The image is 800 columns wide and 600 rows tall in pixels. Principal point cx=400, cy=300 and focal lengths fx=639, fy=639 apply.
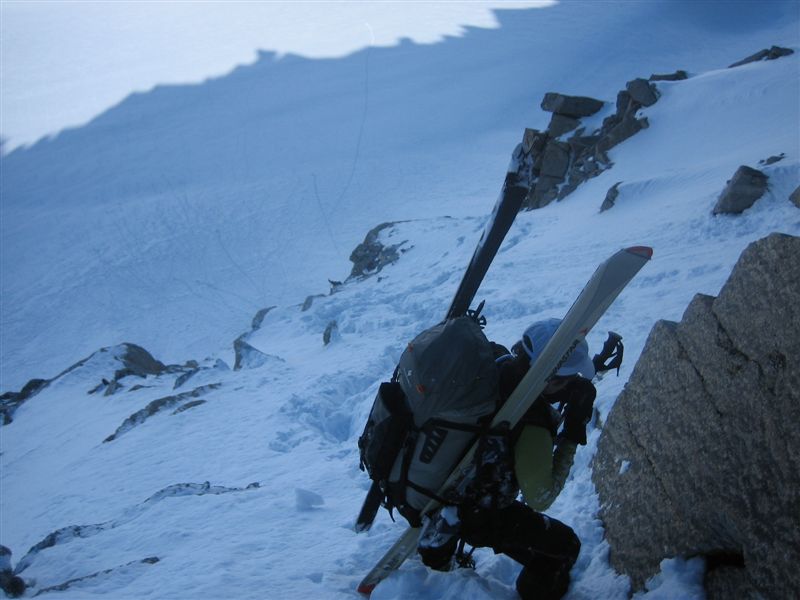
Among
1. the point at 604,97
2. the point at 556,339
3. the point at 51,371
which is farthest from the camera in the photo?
the point at 604,97

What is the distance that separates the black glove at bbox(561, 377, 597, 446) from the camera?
298 centimetres

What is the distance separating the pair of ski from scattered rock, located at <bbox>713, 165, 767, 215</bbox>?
24.9 ft

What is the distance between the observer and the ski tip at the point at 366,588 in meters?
3.69

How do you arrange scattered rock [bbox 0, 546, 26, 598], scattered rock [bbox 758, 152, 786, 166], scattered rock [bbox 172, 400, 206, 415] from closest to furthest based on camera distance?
scattered rock [bbox 0, 546, 26, 598]
scattered rock [bbox 172, 400, 206, 415]
scattered rock [bbox 758, 152, 786, 166]

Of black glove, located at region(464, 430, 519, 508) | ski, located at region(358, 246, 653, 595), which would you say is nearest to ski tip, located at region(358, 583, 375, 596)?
ski, located at region(358, 246, 653, 595)

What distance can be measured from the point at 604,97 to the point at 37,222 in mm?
31827

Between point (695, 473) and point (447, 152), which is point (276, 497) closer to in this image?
point (695, 473)

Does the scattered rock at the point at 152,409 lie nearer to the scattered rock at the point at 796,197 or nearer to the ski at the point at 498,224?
the ski at the point at 498,224

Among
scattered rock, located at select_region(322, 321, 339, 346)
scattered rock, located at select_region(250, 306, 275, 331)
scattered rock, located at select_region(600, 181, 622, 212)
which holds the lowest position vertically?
scattered rock, located at select_region(250, 306, 275, 331)

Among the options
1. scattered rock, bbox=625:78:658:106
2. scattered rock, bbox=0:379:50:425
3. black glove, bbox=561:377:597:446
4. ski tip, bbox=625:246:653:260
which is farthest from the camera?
scattered rock, bbox=625:78:658:106

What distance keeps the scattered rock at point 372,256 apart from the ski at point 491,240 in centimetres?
1430

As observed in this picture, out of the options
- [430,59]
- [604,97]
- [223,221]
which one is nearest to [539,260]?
[223,221]

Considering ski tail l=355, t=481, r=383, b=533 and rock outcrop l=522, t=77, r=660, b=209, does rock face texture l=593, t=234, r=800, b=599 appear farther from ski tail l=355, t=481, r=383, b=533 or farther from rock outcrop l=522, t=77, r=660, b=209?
rock outcrop l=522, t=77, r=660, b=209

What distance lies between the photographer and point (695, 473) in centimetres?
315
